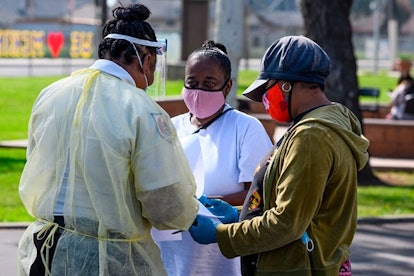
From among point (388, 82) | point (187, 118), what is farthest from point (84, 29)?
point (187, 118)

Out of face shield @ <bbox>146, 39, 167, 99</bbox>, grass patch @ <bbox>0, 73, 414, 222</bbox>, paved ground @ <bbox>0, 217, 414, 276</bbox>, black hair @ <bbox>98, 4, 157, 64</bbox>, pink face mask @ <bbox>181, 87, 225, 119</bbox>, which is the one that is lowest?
grass patch @ <bbox>0, 73, 414, 222</bbox>

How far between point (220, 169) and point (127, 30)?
109 cm

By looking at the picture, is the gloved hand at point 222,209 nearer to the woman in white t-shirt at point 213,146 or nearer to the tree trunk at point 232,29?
the woman in white t-shirt at point 213,146

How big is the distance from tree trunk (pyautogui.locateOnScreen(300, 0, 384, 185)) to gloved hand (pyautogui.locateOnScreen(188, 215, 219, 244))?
9.31 m

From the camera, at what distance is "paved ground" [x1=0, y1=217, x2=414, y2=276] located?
8.11 metres

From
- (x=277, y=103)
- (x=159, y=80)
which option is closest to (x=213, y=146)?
(x=159, y=80)

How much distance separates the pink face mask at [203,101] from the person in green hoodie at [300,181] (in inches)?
33.2

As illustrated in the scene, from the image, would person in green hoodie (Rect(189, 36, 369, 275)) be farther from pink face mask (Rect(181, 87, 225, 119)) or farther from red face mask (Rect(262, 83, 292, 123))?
pink face mask (Rect(181, 87, 225, 119))

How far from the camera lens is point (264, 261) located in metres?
3.66

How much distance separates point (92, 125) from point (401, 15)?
3641 inches

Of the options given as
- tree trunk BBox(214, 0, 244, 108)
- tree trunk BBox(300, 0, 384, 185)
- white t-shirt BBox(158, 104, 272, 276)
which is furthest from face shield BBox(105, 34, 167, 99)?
tree trunk BBox(300, 0, 384, 185)

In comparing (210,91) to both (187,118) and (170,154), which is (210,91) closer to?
(187,118)

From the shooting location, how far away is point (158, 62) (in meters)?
4.39

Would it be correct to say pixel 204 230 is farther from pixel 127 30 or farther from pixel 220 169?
pixel 127 30
